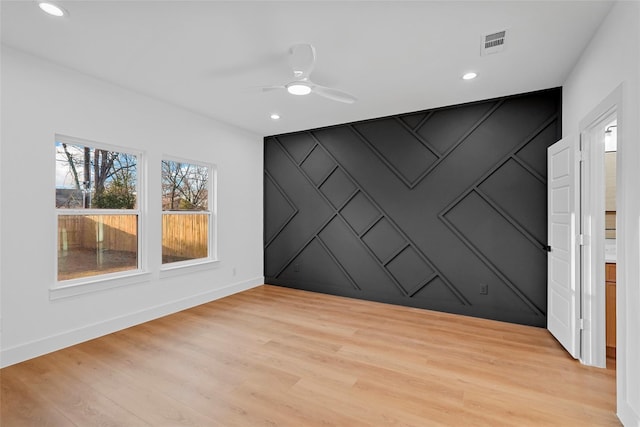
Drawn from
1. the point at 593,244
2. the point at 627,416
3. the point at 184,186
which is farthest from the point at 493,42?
the point at 184,186

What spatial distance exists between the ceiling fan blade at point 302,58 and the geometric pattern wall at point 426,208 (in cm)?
213

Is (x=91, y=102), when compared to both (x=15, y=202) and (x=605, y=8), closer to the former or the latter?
(x=15, y=202)

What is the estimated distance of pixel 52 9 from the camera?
2088 millimetres

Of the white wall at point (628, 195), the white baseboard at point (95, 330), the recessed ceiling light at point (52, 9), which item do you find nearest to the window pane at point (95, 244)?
the white baseboard at point (95, 330)

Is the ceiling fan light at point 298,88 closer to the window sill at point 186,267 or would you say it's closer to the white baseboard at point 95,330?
the window sill at point 186,267

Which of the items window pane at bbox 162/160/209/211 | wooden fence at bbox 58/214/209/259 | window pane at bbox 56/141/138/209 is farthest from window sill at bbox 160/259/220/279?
window pane at bbox 56/141/138/209

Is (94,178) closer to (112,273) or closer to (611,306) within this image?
(112,273)

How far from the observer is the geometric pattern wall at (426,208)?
3529mm

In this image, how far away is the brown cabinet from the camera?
104 inches

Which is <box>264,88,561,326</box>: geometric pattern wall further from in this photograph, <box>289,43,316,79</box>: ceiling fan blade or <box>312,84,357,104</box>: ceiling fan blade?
<box>289,43,316,79</box>: ceiling fan blade


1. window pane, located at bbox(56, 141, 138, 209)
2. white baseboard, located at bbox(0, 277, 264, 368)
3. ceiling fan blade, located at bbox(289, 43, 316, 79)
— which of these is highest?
ceiling fan blade, located at bbox(289, 43, 316, 79)

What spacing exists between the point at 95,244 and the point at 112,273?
0.38 meters

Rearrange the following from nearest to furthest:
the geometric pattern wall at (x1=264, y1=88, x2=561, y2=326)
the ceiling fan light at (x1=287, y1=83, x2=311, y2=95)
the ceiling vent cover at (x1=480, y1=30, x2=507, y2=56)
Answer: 1. the ceiling vent cover at (x1=480, y1=30, x2=507, y2=56)
2. the ceiling fan light at (x1=287, y1=83, x2=311, y2=95)
3. the geometric pattern wall at (x1=264, y1=88, x2=561, y2=326)

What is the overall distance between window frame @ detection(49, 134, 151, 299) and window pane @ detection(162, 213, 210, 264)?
0.32 m
